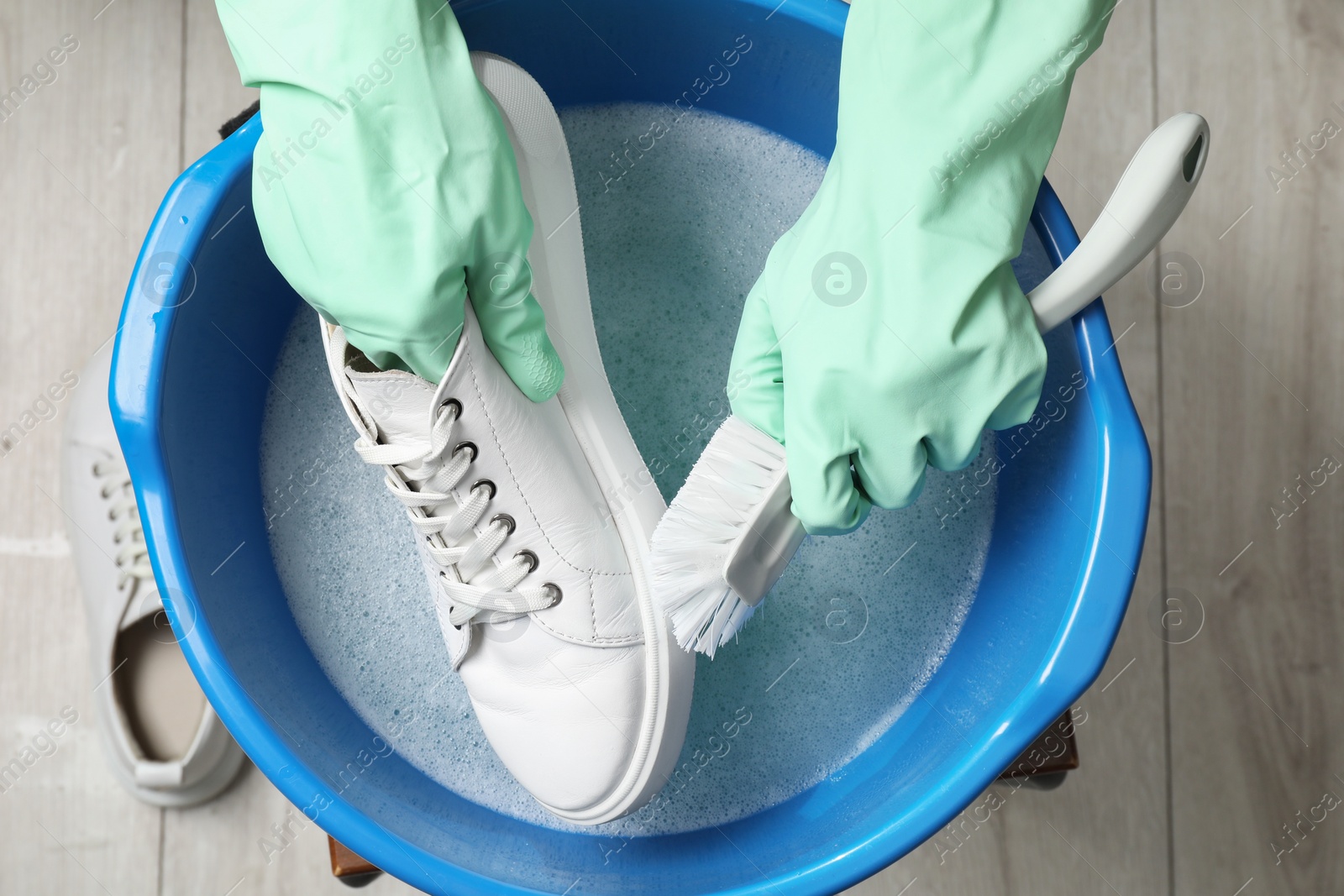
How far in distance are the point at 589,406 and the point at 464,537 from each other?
0.33 feet

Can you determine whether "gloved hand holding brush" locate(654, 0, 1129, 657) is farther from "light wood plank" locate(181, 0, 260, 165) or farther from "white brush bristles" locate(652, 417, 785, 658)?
"light wood plank" locate(181, 0, 260, 165)

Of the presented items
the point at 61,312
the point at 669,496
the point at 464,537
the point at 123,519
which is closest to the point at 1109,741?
the point at 669,496

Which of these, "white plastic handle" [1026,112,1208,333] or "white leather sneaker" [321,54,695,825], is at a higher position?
"white plastic handle" [1026,112,1208,333]

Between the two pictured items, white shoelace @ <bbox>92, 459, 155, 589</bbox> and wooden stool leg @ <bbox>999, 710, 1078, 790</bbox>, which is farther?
white shoelace @ <bbox>92, 459, 155, 589</bbox>

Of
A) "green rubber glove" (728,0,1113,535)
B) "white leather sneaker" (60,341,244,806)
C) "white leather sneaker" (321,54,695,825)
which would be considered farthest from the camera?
"white leather sneaker" (60,341,244,806)

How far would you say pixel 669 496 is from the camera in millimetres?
598

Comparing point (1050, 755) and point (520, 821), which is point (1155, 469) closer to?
point (1050, 755)

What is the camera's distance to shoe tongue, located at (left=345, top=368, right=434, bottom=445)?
1.55 feet

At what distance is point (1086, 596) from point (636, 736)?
0.79 feet

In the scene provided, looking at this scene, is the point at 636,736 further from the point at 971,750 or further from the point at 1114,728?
the point at 1114,728

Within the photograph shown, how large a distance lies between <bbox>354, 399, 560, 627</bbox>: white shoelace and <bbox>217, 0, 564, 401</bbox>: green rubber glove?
2.7 inches

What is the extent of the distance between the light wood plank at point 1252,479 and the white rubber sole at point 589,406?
16.9 inches

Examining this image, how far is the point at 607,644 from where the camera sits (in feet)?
1.69

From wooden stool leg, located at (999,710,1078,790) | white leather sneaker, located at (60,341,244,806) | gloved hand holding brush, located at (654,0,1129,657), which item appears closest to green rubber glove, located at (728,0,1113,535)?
gloved hand holding brush, located at (654,0,1129,657)
